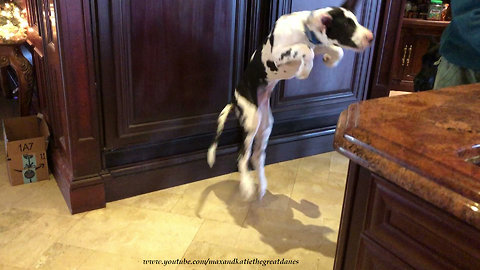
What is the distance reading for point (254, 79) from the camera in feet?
6.28

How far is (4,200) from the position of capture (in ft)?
7.22

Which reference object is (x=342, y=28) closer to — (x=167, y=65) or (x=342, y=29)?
(x=342, y=29)

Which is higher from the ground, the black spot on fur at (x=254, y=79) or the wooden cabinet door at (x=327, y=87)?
the black spot on fur at (x=254, y=79)

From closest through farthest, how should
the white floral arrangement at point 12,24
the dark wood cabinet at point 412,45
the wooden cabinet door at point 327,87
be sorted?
the white floral arrangement at point 12,24
the wooden cabinet door at point 327,87
the dark wood cabinet at point 412,45

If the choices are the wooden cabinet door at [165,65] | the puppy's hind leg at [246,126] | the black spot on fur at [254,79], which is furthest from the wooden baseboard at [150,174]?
the black spot on fur at [254,79]

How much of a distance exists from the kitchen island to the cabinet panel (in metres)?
1.37

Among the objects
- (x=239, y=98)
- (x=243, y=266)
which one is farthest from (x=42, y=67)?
(x=243, y=266)

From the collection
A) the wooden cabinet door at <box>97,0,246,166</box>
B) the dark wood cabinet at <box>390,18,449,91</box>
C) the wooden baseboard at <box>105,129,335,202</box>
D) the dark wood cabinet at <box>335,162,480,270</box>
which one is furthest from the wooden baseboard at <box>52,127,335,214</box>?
the dark wood cabinet at <box>390,18,449,91</box>

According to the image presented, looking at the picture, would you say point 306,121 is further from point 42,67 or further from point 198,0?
point 42,67

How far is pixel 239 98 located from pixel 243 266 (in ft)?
2.48

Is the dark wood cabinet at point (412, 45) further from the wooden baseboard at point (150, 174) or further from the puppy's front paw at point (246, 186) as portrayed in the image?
the puppy's front paw at point (246, 186)

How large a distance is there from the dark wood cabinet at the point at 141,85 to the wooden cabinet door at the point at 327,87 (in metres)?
0.02

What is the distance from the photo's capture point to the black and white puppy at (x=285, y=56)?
152cm

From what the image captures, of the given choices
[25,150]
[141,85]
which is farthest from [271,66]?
[25,150]
